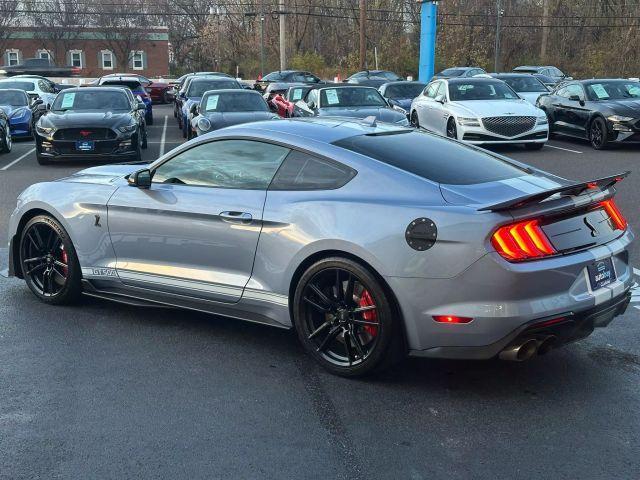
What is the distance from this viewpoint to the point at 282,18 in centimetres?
4853

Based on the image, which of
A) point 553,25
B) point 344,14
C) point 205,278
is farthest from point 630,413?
point 344,14

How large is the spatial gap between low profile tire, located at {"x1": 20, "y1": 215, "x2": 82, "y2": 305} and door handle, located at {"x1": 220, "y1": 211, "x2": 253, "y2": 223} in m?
1.53

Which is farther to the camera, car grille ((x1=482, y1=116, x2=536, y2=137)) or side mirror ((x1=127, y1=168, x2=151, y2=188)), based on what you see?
car grille ((x1=482, y1=116, x2=536, y2=137))

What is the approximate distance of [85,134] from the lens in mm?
15062

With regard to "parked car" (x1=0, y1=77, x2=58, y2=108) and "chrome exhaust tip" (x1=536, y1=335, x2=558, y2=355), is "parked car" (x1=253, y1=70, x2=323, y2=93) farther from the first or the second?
"chrome exhaust tip" (x1=536, y1=335, x2=558, y2=355)

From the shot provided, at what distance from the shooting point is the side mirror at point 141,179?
219 inches

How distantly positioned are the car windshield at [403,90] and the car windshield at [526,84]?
107 inches

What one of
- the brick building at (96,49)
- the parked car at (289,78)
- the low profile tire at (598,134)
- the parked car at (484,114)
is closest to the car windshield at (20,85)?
the parked car at (289,78)

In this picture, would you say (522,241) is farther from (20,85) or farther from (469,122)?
(20,85)

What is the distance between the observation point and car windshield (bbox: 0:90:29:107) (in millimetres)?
21047

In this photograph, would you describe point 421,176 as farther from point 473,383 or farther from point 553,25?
point 553,25

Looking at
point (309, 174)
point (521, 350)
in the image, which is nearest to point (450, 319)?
point (521, 350)

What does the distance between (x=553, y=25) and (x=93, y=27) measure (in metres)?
38.4

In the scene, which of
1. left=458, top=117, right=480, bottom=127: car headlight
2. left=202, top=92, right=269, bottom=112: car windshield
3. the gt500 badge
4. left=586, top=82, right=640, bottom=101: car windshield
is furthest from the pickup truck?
the gt500 badge
